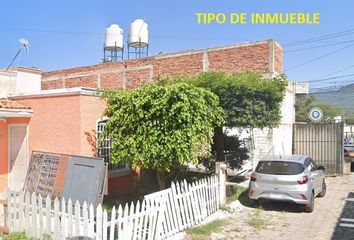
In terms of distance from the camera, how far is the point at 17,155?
11266mm

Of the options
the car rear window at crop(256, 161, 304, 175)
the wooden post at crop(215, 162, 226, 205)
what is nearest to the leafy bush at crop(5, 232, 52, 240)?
the wooden post at crop(215, 162, 226, 205)

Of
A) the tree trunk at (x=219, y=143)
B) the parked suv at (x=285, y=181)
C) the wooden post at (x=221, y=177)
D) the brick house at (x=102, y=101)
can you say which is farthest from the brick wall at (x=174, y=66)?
the wooden post at (x=221, y=177)

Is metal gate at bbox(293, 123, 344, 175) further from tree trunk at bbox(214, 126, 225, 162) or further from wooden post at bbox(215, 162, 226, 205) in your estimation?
wooden post at bbox(215, 162, 226, 205)

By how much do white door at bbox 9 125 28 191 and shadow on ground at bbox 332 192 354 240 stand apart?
9448 millimetres

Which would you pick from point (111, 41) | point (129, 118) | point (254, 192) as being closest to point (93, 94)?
point (129, 118)

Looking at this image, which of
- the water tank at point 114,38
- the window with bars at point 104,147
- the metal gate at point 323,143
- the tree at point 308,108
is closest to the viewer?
the window with bars at point 104,147

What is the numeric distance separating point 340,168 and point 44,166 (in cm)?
1341

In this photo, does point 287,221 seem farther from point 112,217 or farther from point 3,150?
point 3,150

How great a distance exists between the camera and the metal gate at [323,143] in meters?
15.9

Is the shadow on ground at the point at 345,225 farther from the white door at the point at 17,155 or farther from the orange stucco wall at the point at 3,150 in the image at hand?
the orange stucco wall at the point at 3,150

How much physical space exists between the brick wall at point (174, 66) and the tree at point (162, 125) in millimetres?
6279

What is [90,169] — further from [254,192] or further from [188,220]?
[254,192]

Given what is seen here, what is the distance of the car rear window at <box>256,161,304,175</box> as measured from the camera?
8.95 metres

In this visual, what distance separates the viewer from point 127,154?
26.7ft
